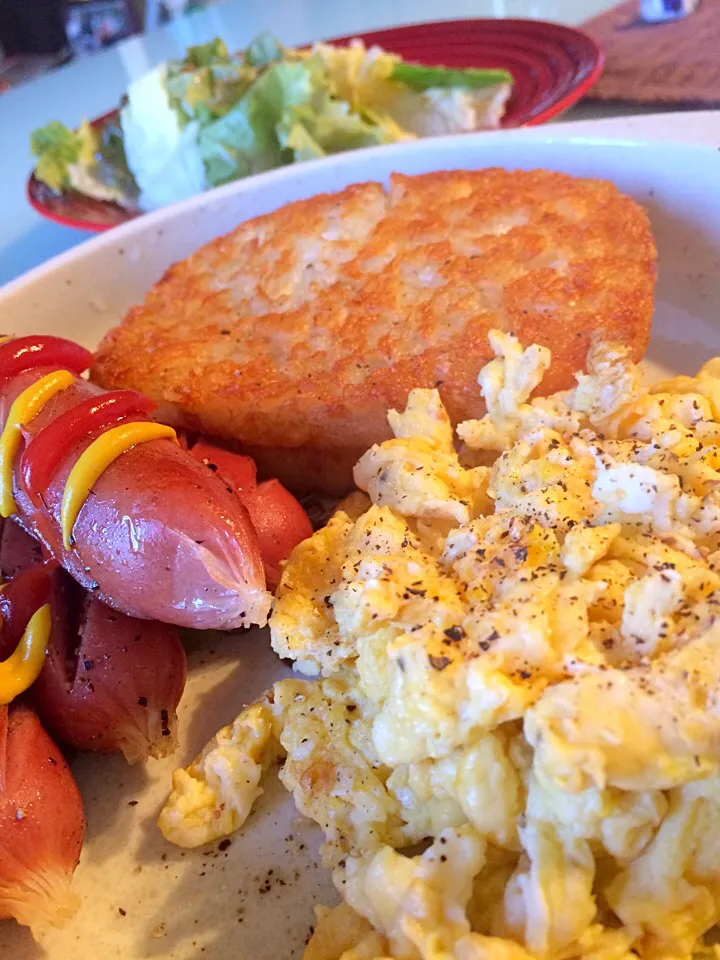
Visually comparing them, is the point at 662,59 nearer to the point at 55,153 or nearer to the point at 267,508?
the point at 55,153

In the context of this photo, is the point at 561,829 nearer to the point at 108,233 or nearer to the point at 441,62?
the point at 108,233

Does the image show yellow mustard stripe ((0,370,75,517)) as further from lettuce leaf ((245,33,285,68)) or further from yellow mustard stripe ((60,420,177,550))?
lettuce leaf ((245,33,285,68))

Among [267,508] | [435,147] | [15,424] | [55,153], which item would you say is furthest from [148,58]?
[267,508]

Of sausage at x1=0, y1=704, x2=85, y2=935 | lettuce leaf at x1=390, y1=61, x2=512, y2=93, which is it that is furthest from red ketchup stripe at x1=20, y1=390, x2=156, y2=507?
lettuce leaf at x1=390, y1=61, x2=512, y2=93

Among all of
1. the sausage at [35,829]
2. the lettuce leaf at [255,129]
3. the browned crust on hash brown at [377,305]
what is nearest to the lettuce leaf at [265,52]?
the lettuce leaf at [255,129]

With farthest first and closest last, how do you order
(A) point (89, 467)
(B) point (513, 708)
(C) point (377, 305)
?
(C) point (377, 305), (A) point (89, 467), (B) point (513, 708)

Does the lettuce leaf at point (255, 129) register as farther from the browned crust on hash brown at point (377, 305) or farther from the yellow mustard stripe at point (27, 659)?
the yellow mustard stripe at point (27, 659)
